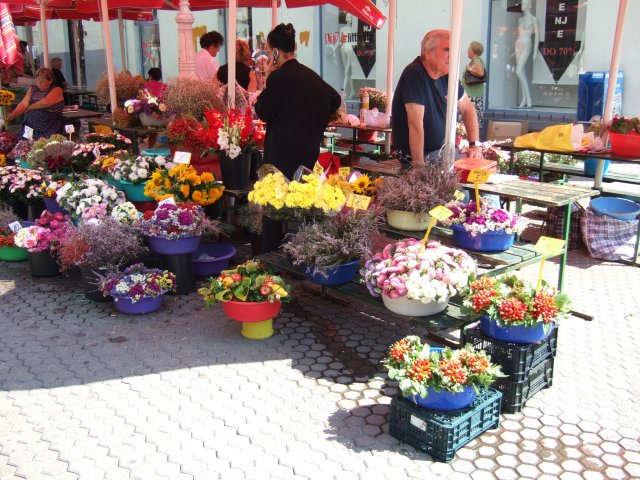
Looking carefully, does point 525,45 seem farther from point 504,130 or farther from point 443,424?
point 443,424

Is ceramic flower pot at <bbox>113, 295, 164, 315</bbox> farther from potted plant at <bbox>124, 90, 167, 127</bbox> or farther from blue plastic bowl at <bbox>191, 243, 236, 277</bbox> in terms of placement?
potted plant at <bbox>124, 90, 167, 127</bbox>

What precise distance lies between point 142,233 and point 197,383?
Answer: 5.50 feet

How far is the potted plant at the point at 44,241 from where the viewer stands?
18.2 feet

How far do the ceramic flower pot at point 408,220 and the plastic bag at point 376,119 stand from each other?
3846 mm

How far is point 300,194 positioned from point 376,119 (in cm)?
400

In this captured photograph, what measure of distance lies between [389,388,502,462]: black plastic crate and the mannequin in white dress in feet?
31.2

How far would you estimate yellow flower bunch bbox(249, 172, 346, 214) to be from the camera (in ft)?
14.4

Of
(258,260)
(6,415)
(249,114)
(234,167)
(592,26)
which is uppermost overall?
(592,26)

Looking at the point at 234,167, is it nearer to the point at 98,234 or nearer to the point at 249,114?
the point at 249,114

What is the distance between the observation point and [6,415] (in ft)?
11.8

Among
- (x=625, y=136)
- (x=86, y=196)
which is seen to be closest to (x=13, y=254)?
(x=86, y=196)

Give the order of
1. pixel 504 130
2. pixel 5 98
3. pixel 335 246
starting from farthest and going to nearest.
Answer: pixel 5 98 < pixel 504 130 < pixel 335 246

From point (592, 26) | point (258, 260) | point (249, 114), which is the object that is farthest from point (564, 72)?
point (258, 260)

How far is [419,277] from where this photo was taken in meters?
3.57
